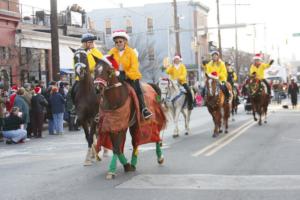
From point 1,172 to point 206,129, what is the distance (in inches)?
379

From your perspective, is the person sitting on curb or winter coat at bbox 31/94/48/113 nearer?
the person sitting on curb

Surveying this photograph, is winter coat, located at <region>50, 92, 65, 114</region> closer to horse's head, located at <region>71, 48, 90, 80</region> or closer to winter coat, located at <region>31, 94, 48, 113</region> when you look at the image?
Result: winter coat, located at <region>31, 94, 48, 113</region>

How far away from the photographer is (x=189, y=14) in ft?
245

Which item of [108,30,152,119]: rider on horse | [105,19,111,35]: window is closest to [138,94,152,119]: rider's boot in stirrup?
[108,30,152,119]: rider on horse

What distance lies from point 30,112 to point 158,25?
52681 millimetres

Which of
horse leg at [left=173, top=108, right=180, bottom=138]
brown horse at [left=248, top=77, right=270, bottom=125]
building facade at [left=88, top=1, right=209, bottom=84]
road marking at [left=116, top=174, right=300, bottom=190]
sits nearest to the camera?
road marking at [left=116, top=174, right=300, bottom=190]

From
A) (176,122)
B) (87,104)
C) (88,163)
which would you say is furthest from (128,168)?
(176,122)

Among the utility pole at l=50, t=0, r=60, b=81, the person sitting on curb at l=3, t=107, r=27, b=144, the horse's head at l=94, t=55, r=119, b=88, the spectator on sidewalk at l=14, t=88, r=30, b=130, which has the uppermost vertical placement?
the utility pole at l=50, t=0, r=60, b=81

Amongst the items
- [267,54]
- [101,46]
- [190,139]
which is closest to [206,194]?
[190,139]

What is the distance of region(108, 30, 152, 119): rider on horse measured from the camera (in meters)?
10.6

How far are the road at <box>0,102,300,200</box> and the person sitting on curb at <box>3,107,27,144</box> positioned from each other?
6.58ft

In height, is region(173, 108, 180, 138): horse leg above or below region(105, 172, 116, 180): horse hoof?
above

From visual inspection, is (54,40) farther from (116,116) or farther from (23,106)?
(116,116)

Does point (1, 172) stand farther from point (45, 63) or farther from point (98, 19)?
point (98, 19)
